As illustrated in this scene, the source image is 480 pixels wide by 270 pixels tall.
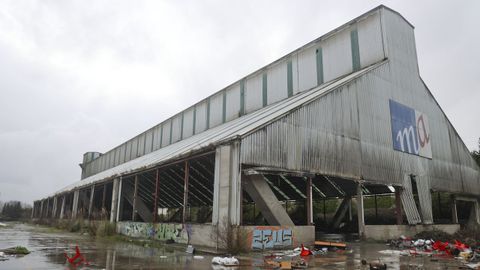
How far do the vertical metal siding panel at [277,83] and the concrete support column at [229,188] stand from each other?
13.9 metres

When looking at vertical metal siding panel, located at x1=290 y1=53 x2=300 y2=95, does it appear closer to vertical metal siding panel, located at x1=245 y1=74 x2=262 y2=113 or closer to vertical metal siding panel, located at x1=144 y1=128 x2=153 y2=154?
vertical metal siding panel, located at x1=245 y1=74 x2=262 y2=113

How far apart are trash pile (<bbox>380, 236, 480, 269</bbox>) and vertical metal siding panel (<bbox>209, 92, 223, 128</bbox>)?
65.7 ft

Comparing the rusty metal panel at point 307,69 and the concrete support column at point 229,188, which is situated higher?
the rusty metal panel at point 307,69

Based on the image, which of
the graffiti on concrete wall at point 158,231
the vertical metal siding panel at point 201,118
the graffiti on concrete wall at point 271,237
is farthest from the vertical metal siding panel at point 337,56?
the vertical metal siding panel at point 201,118

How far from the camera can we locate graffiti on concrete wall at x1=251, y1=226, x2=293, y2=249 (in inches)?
585

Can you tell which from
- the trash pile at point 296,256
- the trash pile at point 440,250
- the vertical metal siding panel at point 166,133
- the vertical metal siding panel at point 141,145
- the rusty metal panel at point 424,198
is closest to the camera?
the trash pile at point 296,256

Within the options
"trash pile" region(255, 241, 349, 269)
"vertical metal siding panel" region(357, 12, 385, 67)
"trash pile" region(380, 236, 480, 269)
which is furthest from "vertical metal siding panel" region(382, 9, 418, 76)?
"trash pile" region(255, 241, 349, 269)

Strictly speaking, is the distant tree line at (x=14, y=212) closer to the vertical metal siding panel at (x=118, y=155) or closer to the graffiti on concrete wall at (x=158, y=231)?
the vertical metal siding panel at (x=118, y=155)

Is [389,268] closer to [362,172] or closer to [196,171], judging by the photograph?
[362,172]

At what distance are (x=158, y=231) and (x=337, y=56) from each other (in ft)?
54.7

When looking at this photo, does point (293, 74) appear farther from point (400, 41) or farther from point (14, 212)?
point (14, 212)

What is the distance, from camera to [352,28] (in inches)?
987

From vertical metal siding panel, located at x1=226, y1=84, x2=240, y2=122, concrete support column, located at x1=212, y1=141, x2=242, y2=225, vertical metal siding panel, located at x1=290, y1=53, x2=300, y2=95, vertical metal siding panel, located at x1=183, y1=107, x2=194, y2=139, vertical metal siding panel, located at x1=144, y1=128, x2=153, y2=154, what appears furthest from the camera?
vertical metal siding panel, located at x1=144, y1=128, x2=153, y2=154

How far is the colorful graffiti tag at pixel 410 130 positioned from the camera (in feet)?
77.7
